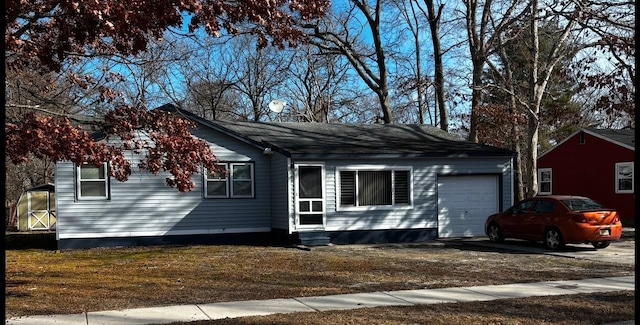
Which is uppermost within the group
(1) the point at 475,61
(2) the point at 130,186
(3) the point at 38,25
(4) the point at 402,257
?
(1) the point at 475,61

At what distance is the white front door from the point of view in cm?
1922

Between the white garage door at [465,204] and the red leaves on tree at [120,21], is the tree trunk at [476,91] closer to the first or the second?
the white garage door at [465,204]

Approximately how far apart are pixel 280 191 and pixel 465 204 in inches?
237

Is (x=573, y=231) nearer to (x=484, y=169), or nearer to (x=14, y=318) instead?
(x=484, y=169)

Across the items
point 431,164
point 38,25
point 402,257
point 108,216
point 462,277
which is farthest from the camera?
point 431,164

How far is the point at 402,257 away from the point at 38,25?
9.52 metres

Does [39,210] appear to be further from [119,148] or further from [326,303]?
[326,303]

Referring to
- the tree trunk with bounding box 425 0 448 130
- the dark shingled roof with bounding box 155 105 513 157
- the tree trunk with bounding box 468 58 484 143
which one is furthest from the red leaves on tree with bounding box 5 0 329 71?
the tree trunk with bounding box 425 0 448 130

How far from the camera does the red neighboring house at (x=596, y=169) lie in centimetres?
2870

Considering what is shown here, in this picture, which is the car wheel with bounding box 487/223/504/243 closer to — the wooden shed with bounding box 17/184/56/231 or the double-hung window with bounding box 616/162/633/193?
the double-hung window with bounding box 616/162/633/193

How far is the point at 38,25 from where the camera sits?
10.1 metres

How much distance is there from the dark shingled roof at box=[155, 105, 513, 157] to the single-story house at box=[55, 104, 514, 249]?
1.9 inches

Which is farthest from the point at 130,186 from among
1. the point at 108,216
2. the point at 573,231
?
the point at 573,231

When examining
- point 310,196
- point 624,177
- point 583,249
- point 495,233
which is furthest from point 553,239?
point 624,177
